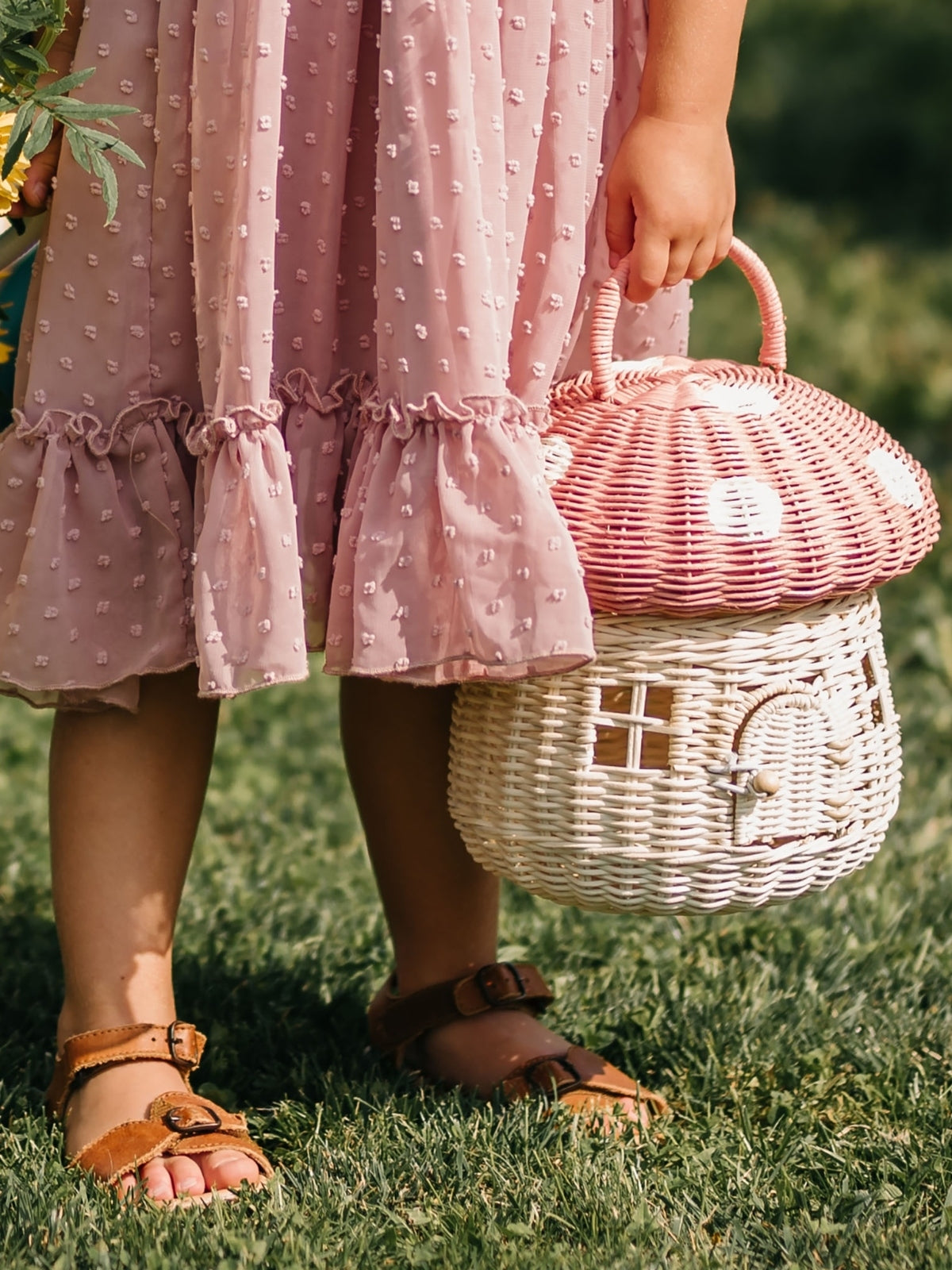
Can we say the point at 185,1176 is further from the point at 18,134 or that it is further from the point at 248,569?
the point at 18,134

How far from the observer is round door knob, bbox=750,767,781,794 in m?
1.56

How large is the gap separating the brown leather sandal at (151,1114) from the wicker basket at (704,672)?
39cm

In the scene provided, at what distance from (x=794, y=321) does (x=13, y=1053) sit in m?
4.61

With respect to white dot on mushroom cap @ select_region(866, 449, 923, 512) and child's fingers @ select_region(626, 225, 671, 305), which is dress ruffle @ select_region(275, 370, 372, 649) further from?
white dot on mushroom cap @ select_region(866, 449, 923, 512)

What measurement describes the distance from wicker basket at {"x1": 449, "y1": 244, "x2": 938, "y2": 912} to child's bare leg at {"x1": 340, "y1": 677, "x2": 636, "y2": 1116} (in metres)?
0.25

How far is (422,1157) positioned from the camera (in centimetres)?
168

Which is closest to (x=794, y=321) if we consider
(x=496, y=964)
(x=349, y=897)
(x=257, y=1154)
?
(x=349, y=897)

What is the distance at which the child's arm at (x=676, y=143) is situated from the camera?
63.7 inches

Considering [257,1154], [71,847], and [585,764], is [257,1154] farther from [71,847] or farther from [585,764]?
[585,764]

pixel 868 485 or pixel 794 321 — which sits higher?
pixel 868 485

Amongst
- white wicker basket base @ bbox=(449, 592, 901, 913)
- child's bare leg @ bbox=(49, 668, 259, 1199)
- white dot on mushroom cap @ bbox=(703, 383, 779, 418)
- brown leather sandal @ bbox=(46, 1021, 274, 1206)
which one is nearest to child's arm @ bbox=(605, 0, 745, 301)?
white dot on mushroom cap @ bbox=(703, 383, 779, 418)

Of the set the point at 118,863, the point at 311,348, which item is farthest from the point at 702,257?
the point at 118,863

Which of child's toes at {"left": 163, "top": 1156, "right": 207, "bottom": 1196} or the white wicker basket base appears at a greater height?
the white wicker basket base

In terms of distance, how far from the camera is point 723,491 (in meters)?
1.54
